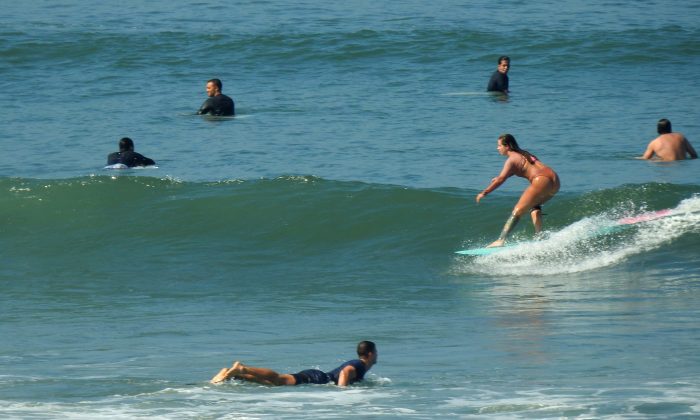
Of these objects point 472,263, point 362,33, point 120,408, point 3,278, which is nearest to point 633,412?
point 120,408

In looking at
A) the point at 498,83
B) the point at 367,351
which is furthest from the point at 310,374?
the point at 498,83

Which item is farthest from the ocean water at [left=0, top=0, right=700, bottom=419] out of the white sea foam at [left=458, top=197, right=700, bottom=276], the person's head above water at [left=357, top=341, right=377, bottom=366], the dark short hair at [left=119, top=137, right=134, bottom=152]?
the dark short hair at [left=119, top=137, right=134, bottom=152]

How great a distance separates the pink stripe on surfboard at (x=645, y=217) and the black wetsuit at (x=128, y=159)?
7.32m

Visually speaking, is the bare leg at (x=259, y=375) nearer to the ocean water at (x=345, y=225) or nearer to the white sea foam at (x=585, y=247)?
the ocean water at (x=345, y=225)

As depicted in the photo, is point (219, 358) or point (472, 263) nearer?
point (219, 358)

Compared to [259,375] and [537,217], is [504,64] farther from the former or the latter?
[259,375]

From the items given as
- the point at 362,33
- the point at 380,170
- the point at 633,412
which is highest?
the point at 362,33

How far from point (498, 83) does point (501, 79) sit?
9 cm

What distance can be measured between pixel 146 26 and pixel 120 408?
2644 centimetres

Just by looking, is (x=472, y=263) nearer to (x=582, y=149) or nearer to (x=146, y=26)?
(x=582, y=149)

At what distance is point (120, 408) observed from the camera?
882cm

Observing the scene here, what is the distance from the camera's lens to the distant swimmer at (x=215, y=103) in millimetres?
23016

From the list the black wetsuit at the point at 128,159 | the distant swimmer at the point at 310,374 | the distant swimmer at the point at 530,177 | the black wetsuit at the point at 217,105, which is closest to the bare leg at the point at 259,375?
the distant swimmer at the point at 310,374

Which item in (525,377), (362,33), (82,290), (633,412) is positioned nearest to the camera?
(633,412)
